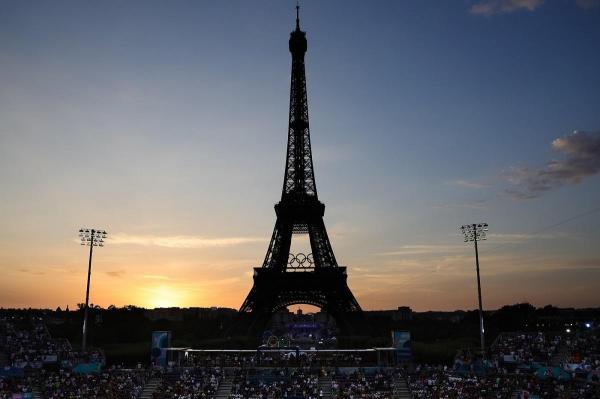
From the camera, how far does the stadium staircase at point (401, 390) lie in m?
45.8

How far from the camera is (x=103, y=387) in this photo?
47.9 m

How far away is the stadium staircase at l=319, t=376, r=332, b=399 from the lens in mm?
46438

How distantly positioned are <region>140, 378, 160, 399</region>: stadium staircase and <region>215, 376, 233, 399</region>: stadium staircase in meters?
5.59

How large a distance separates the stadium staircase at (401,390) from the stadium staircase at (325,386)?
17.9 feet

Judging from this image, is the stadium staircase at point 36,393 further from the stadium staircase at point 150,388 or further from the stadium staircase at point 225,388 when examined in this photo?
the stadium staircase at point 225,388

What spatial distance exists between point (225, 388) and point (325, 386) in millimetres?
8688

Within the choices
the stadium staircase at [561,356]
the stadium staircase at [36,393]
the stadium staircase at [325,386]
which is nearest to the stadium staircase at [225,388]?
the stadium staircase at [325,386]

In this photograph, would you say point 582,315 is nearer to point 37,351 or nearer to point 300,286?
point 300,286

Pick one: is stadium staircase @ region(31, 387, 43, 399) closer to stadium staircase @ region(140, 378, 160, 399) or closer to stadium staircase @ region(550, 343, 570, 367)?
stadium staircase @ region(140, 378, 160, 399)

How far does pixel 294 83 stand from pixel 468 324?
249 feet

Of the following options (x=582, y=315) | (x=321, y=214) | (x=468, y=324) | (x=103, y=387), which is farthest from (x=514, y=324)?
(x=103, y=387)

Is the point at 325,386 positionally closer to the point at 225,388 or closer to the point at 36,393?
the point at 225,388

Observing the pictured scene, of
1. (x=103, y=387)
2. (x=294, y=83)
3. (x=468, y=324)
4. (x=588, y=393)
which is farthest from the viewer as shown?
(x=468, y=324)

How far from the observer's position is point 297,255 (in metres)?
75.6
